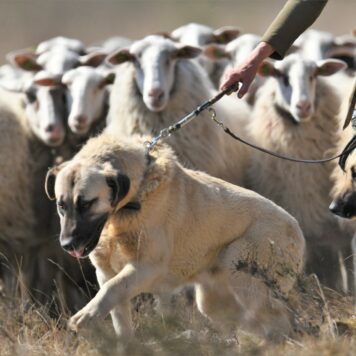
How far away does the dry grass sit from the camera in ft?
15.4

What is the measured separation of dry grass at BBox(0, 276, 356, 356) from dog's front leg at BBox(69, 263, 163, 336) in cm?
8

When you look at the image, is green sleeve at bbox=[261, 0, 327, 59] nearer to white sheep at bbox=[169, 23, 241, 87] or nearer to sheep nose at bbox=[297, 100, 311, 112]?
sheep nose at bbox=[297, 100, 311, 112]

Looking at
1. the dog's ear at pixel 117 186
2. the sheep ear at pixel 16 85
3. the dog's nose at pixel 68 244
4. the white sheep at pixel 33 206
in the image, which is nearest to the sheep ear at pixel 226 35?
the sheep ear at pixel 16 85

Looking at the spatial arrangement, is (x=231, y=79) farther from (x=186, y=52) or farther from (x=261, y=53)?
(x=186, y=52)

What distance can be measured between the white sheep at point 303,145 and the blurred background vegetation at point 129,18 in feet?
43.6

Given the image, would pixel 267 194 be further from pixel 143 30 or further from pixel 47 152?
pixel 143 30

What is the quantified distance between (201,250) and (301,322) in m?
0.85

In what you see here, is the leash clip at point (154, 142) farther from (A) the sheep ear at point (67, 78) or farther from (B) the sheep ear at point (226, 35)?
(B) the sheep ear at point (226, 35)

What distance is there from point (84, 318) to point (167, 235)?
77 cm

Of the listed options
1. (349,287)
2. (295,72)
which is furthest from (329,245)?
(295,72)

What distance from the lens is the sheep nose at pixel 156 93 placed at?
832cm

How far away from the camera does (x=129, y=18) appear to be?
27750 mm

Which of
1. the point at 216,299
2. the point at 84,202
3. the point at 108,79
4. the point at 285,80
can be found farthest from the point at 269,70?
the point at 84,202

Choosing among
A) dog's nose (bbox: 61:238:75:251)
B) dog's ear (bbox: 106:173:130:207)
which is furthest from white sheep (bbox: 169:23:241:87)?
dog's nose (bbox: 61:238:75:251)
